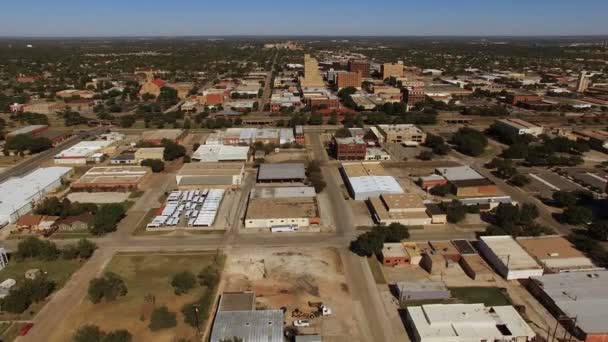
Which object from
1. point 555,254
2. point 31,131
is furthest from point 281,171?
point 31,131

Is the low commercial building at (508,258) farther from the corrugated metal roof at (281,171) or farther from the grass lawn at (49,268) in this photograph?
the grass lawn at (49,268)

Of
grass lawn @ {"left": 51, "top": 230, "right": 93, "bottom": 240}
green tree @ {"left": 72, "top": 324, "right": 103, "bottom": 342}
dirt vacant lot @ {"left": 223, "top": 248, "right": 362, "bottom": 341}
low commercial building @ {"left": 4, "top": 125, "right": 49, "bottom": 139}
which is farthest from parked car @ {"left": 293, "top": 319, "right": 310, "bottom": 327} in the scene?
low commercial building @ {"left": 4, "top": 125, "right": 49, "bottom": 139}

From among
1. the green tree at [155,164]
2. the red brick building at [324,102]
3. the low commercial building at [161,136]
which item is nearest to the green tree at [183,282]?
the green tree at [155,164]

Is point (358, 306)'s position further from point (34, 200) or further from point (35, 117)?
point (35, 117)

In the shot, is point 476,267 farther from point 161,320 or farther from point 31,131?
point 31,131

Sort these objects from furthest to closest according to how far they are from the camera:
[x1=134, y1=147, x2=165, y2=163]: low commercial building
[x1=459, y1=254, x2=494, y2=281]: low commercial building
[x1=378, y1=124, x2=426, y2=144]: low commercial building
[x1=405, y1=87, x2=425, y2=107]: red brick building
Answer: [x1=405, y1=87, x2=425, y2=107]: red brick building
[x1=378, y1=124, x2=426, y2=144]: low commercial building
[x1=134, y1=147, x2=165, y2=163]: low commercial building
[x1=459, y1=254, x2=494, y2=281]: low commercial building

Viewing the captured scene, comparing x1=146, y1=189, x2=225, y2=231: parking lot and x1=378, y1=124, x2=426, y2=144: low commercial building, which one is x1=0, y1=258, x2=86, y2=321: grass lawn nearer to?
x1=146, y1=189, x2=225, y2=231: parking lot

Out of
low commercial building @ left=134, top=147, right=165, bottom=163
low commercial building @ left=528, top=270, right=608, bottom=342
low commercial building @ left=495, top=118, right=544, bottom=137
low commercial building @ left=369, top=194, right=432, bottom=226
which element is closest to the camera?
low commercial building @ left=528, top=270, right=608, bottom=342
